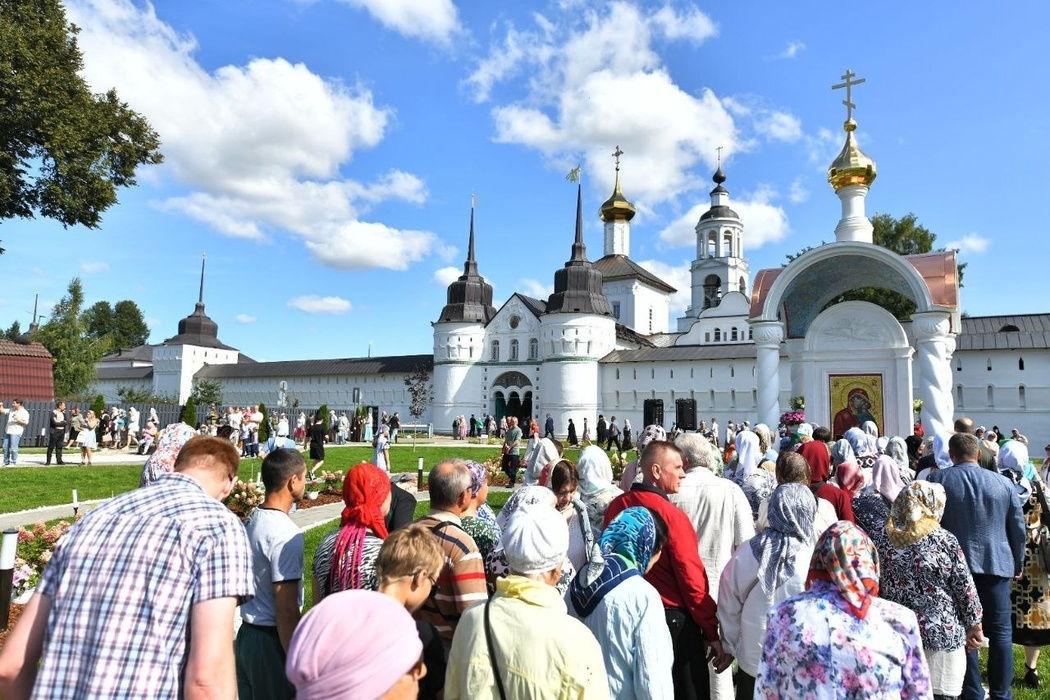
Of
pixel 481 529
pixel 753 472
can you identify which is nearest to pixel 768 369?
pixel 753 472

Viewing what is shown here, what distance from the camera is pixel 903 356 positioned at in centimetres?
2384

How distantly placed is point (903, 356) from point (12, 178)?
1108 inches

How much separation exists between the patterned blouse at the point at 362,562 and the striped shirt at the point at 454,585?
0.93 feet

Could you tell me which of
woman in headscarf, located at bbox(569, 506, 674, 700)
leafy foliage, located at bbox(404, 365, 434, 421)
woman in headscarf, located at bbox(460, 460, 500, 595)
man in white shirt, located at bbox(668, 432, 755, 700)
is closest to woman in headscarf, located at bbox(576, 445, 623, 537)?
man in white shirt, located at bbox(668, 432, 755, 700)

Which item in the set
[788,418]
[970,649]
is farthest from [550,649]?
[788,418]

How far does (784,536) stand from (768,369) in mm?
21330

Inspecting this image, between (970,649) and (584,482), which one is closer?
(970,649)

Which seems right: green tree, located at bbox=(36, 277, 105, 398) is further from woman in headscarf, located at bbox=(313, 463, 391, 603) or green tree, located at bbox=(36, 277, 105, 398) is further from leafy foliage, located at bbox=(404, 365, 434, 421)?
woman in headscarf, located at bbox=(313, 463, 391, 603)

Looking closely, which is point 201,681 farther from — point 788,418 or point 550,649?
point 788,418

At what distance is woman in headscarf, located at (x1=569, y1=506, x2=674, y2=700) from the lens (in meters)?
2.96

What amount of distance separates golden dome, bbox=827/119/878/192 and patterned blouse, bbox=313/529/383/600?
91.1 ft

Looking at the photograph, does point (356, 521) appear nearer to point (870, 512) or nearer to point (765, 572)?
point (765, 572)

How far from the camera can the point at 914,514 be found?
3783 millimetres

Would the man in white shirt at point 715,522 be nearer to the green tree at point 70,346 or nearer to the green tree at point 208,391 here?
the green tree at point 70,346
